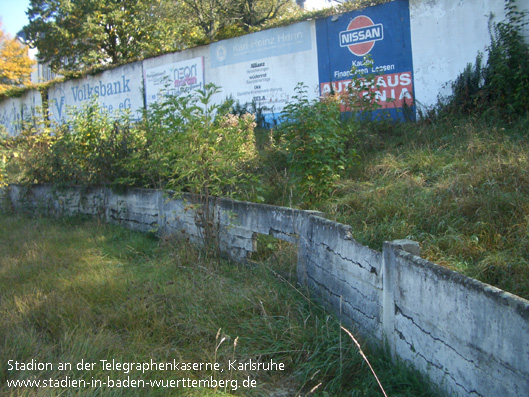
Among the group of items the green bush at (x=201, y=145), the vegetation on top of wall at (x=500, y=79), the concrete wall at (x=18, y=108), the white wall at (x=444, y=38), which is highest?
the concrete wall at (x=18, y=108)

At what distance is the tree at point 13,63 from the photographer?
24297 millimetres

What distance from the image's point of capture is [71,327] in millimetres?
3938

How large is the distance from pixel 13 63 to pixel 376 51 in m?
21.6

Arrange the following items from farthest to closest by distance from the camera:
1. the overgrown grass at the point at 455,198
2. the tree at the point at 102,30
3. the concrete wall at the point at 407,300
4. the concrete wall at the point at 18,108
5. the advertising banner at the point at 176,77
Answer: the concrete wall at the point at 18,108 → the tree at the point at 102,30 → the advertising banner at the point at 176,77 → the overgrown grass at the point at 455,198 → the concrete wall at the point at 407,300

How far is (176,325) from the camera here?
386 cm

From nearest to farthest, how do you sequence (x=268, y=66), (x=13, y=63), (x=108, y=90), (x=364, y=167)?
(x=364, y=167) < (x=268, y=66) < (x=108, y=90) < (x=13, y=63)

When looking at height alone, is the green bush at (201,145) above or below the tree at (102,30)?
below

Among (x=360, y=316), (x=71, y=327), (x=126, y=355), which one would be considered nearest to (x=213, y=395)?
(x=126, y=355)

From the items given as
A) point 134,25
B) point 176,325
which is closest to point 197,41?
point 134,25

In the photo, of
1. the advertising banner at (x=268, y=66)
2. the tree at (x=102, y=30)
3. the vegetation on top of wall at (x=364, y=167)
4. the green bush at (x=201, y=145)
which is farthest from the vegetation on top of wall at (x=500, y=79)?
the tree at (x=102, y=30)

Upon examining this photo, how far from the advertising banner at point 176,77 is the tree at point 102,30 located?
3189mm

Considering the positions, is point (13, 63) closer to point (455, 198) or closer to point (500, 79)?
point (500, 79)

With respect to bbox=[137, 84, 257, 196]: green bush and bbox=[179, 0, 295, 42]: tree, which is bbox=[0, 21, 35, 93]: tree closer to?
bbox=[179, 0, 295, 42]: tree

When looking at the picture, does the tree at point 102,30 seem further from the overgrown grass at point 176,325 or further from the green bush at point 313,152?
the overgrown grass at point 176,325
